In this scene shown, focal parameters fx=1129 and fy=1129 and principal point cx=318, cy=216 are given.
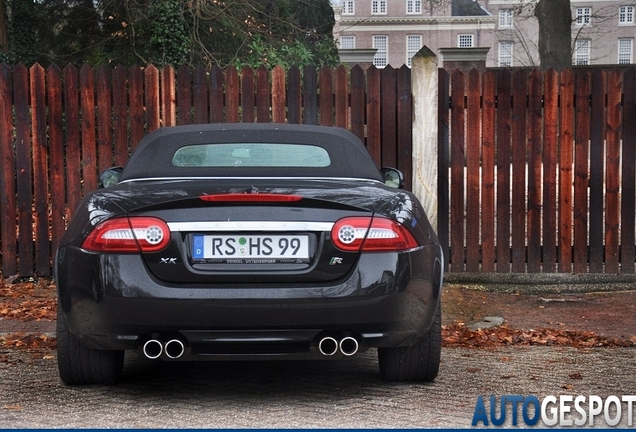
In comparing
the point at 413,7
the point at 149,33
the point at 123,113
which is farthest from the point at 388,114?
the point at 413,7

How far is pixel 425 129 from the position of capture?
420 inches

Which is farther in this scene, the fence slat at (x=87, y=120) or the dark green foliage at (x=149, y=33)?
the dark green foliage at (x=149, y=33)

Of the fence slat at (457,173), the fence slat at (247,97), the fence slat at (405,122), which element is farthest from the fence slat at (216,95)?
the fence slat at (457,173)

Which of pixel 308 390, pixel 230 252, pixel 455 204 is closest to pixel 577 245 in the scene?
pixel 455 204

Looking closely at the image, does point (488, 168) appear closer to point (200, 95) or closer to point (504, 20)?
point (200, 95)

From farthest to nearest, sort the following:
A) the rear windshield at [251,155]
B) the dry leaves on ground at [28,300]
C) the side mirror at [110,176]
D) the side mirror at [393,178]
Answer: the dry leaves on ground at [28,300] < the side mirror at [110,176] < the side mirror at [393,178] < the rear windshield at [251,155]

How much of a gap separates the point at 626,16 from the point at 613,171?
82674mm

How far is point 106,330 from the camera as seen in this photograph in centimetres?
536

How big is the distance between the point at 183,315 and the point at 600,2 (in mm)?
85936

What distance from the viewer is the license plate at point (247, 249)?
527cm

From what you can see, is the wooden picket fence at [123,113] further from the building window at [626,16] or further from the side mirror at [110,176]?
the building window at [626,16]

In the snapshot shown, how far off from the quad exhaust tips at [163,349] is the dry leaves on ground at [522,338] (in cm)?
290

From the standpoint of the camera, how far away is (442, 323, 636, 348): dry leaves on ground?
787cm

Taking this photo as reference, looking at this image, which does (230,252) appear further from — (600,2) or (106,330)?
(600,2)
